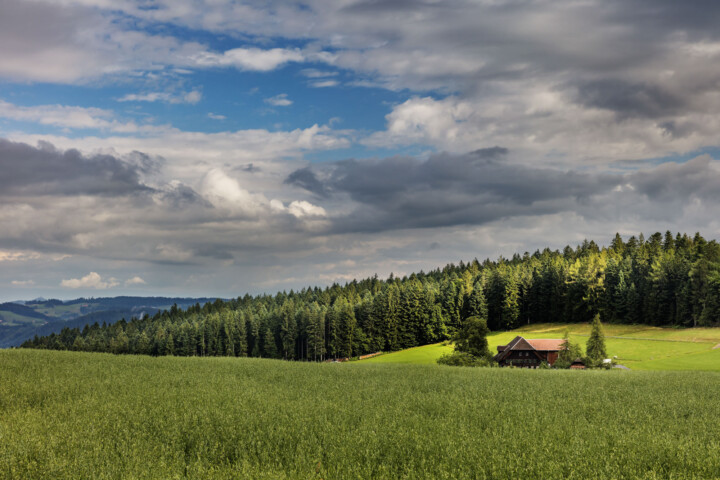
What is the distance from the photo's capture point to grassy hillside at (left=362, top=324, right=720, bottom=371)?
73213 millimetres

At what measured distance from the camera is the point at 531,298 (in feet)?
426

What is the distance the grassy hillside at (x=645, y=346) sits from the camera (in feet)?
240

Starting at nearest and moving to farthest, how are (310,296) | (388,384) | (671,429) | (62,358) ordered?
(671,429)
(388,384)
(62,358)
(310,296)

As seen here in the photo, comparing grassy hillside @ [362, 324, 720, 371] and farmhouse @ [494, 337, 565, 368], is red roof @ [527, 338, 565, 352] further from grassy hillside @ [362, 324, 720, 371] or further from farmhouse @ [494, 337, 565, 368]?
grassy hillside @ [362, 324, 720, 371]

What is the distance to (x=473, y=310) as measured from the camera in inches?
4921

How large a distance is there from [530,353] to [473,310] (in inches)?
1441

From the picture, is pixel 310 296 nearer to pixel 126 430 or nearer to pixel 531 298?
pixel 531 298

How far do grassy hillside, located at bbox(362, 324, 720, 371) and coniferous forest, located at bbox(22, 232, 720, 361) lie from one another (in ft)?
22.7

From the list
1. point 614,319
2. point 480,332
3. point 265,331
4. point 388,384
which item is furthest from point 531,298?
point 388,384

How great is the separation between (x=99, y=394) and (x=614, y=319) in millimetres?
126491

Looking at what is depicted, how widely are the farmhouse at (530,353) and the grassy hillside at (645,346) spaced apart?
6.65 metres

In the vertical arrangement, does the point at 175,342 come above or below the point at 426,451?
below

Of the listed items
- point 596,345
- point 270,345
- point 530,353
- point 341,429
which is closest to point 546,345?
point 530,353

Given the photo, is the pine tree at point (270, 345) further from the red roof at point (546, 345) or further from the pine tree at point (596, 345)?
the pine tree at point (596, 345)
